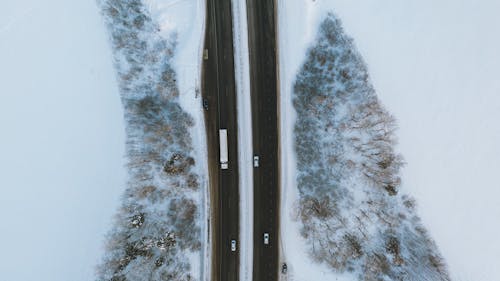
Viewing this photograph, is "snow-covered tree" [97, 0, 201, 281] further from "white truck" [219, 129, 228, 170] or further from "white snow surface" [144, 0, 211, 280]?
"white truck" [219, 129, 228, 170]

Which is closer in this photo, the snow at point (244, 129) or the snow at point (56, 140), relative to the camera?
the snow at point (56, 140)

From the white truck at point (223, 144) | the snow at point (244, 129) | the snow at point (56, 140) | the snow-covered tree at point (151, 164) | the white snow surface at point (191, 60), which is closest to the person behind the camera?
the snow at point (56, 140)

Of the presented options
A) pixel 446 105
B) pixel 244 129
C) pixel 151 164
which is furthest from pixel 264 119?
pixel 446 105

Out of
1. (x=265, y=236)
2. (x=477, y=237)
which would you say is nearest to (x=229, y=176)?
(x=265, y=236)

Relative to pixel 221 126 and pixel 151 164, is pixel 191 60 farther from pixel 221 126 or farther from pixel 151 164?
pixel 151 164

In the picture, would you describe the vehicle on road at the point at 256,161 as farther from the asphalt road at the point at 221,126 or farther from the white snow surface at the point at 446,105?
the white snow surface at the point at 446,105

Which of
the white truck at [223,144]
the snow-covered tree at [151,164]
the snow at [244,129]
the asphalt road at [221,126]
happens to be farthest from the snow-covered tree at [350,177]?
the snow-covered tree at [151,164]

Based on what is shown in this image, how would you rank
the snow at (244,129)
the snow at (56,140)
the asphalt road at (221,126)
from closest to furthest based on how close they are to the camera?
the snow at (56,140) → the asphalt road at (221,126) → the snow at (244,129)
